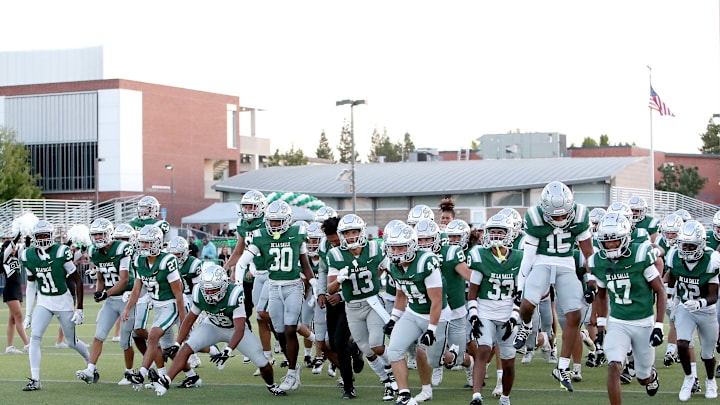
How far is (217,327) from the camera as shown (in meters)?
11.7

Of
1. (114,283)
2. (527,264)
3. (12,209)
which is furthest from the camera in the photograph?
(12,209)

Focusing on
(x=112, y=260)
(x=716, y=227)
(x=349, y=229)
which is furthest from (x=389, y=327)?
(x=716, y=227)

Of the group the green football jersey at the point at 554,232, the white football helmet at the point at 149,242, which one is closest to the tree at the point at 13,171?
the white football helmet at the point at 149,242

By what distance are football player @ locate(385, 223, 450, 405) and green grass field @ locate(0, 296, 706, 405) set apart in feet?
3.27

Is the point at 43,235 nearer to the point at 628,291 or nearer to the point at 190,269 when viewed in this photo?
the point at 190,269

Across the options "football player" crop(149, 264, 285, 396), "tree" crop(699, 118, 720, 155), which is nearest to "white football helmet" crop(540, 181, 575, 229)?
"football player" crop(149, 264, 285, 396)

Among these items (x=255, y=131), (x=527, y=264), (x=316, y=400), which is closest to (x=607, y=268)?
(x=527, y=264)

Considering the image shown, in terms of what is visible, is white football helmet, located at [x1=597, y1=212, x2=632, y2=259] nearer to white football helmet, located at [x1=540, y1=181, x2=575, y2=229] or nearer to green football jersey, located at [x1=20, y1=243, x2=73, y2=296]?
white football helmet, located at [x1=540, y1=181, x2=575, y2=229]

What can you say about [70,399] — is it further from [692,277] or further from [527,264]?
[692,277]

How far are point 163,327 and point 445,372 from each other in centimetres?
379

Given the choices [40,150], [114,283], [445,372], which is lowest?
[445,372]

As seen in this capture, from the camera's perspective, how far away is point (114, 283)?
43.5 ft

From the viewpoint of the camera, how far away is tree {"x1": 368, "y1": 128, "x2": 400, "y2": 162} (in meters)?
117

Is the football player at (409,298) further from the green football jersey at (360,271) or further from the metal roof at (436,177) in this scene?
the metal roof at (436,177)
